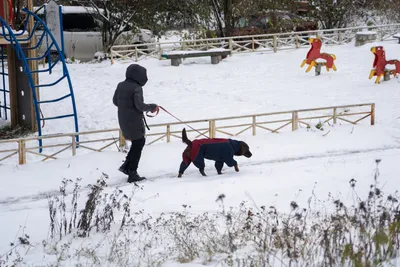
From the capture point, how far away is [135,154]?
966 centimetres

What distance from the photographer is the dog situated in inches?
372

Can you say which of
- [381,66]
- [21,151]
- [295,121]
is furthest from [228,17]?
[21,151]

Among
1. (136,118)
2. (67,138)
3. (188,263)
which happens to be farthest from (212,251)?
(67,138)

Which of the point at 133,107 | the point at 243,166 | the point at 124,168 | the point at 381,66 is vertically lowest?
the point at 243,166

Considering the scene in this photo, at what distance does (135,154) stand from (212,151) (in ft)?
3.65

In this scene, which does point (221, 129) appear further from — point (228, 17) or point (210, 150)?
point (228, 17)

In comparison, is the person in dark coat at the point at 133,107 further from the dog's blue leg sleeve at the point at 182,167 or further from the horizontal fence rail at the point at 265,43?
the horizontal fence rail at the point at 265,43

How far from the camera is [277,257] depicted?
5652 millimetres

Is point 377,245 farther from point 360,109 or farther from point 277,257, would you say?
point 360,109

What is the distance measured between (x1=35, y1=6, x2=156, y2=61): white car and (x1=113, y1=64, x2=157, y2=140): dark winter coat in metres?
14.7

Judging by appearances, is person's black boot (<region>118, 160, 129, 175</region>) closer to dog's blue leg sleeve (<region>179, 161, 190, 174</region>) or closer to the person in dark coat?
the person in dark coat

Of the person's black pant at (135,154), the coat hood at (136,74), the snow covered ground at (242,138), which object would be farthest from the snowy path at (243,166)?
the coat hood at (136,74)

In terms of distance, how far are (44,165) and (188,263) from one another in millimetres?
5325

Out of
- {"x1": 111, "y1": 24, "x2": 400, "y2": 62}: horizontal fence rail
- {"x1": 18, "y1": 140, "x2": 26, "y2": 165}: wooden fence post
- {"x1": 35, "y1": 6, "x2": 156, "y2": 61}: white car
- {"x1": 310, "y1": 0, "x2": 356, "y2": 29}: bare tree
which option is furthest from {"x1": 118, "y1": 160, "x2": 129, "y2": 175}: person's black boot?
{"x1": 310, "y1": 0, "x2": 356, "y2": 29}: bare tree
